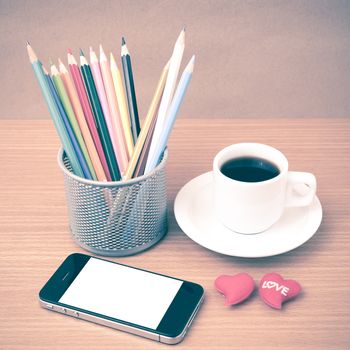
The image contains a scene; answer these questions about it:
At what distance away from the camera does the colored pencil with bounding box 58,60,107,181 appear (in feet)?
1.95

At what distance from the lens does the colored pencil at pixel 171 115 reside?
0.58 meters

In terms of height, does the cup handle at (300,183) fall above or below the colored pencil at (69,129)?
below

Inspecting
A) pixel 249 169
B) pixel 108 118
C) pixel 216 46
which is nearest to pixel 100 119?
pixel 108 118

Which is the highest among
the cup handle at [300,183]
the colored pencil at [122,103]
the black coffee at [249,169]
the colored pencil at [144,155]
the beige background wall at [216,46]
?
the colored pencil at [122,103]

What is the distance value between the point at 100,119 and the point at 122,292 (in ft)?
0.55

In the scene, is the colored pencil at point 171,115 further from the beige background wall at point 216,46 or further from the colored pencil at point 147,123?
the beige background wall at point 216,46

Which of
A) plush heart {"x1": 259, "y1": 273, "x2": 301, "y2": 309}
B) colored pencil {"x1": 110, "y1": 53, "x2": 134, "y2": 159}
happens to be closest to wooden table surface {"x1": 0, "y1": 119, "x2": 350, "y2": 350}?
plush heart {"x1": 259, "y1": 273, "x2": 301, "y2": 309}

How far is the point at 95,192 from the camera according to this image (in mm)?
606

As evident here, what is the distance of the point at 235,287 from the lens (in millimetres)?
596

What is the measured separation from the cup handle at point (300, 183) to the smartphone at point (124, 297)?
0.14m

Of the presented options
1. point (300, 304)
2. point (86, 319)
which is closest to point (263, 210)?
point (300, 304)

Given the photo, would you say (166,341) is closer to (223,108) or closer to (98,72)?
(98,72)

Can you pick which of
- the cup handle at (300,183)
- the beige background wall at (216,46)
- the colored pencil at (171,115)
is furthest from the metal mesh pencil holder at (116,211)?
the beige background wall at (216,46)

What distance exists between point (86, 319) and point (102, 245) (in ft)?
A: 0.29
